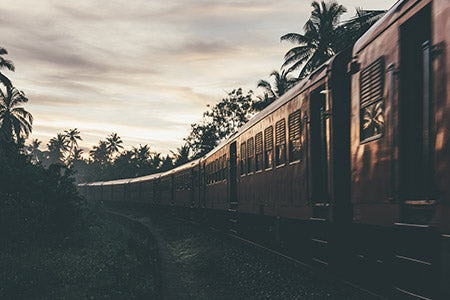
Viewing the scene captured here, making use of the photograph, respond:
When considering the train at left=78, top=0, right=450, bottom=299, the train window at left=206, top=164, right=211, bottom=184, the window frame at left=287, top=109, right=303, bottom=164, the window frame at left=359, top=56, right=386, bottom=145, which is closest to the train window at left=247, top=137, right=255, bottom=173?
the train at left=78, top=0, right=450, bottom=299

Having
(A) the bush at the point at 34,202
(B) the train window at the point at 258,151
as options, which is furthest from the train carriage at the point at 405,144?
(A) the bush at the point at 34,202

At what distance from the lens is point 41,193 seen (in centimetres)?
2145

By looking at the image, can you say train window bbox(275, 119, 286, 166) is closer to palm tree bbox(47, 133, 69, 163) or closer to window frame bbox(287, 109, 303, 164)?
window frame bbox(287, 109, 303, 164)

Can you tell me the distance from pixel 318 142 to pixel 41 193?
15941mm

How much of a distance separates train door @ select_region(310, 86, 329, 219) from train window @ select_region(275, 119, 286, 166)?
5.33 ft

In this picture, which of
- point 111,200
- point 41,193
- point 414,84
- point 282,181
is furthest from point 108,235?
point 111,200

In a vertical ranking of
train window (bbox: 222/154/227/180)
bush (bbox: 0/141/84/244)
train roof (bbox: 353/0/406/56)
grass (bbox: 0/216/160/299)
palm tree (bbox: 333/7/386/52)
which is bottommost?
grass (bbox: 0/216/160/299)

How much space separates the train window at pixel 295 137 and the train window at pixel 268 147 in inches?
55.6

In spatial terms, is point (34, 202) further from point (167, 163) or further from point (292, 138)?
point (167, 163)

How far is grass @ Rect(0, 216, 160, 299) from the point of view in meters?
10.7

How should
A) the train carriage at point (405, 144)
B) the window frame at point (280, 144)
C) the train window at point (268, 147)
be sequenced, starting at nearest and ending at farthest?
the train carriage at point (405, 144)
the window frame at point (280, 144)
the train window at point (268, 147)

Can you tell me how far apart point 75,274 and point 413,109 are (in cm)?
1050

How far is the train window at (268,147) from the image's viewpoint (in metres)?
11.1

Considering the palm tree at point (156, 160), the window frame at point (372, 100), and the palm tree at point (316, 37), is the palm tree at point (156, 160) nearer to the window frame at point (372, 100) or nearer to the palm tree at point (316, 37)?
the palm tree at point (316, 37)
